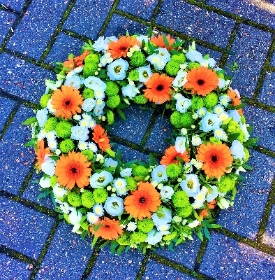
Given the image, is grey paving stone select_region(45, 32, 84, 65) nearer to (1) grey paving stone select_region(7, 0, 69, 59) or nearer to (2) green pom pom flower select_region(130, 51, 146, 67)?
(1) grey paving stone select_region(7, 0, 69, 59)

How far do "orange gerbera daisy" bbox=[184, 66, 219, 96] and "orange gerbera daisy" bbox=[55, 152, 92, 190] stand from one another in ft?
1.91

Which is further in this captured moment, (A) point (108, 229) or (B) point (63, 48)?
(B) point (63, 48)

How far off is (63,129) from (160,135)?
515 millimetres

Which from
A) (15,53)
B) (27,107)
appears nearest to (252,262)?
(27,107)

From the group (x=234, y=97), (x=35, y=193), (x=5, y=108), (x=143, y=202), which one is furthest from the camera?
(x=5, y=108)

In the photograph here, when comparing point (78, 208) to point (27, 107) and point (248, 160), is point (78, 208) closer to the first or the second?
point (27, 107)

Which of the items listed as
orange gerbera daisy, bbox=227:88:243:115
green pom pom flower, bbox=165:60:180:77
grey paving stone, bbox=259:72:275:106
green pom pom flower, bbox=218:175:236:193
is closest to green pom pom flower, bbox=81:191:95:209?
green pom pom flower, bbox=218:175:236:193

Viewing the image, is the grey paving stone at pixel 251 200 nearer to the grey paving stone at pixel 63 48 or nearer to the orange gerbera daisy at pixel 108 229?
the orange gerbera daisy at pixel 108 229

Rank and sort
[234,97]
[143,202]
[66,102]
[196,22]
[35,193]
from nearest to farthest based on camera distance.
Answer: [143,202]
[66,102]
[234,97]
[35,193]
[196,22]

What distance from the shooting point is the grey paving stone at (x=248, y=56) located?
268 cm

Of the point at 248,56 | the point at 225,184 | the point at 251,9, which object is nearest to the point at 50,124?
the point at 225,184

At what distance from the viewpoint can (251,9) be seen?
2.79 m

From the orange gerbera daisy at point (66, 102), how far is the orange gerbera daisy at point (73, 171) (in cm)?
20

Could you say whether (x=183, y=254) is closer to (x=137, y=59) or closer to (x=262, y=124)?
→ (x=262, y=124)
